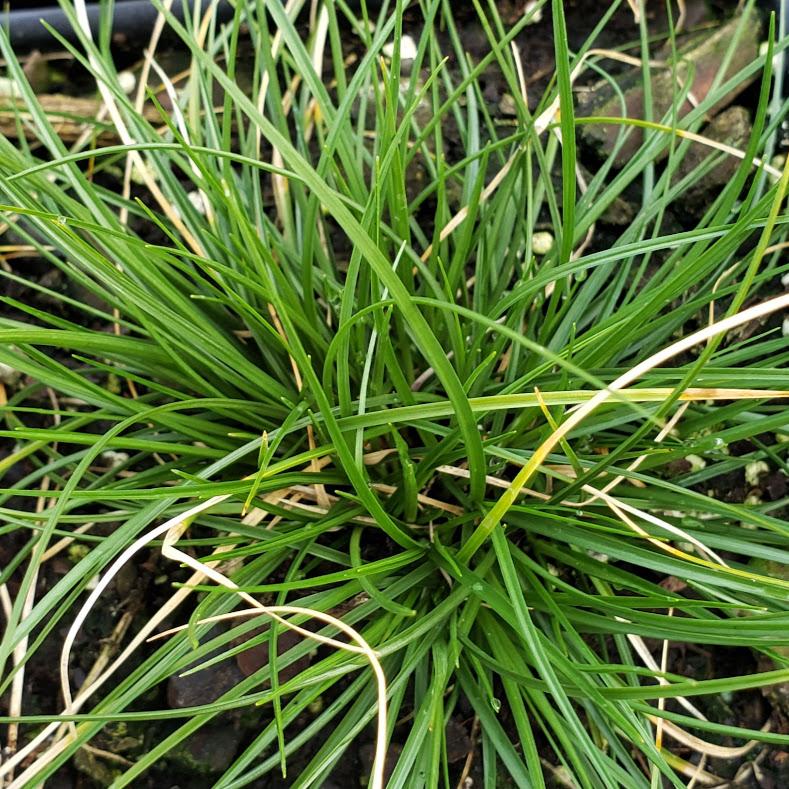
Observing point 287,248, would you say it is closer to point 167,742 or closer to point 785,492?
point 167,742

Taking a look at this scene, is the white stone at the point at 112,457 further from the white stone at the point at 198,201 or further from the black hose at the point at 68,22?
the black hose at the point at 68,22

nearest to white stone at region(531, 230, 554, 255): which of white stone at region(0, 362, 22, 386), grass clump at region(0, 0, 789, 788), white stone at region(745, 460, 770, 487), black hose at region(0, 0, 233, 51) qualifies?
grass clump at region(0, 0, 789, 788)

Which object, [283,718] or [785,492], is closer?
[283,718]

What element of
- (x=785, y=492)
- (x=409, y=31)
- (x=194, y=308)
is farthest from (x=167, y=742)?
(x=409, y=31)

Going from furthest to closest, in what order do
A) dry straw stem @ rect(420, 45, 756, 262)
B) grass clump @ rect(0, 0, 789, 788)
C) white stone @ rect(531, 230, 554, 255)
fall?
white stone @ rect(531, 230, 554, 255) → dry straw stem @ rect(420, 45, 756, 262) → grass clump @ rect(0, 0, 789, 788)

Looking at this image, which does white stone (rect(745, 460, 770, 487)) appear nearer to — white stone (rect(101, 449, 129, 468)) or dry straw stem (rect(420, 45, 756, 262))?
dry straw stem (rect(420, 45, 756, 262))

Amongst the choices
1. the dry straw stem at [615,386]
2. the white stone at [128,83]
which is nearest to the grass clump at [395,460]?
the dry straw stem at [615,386]

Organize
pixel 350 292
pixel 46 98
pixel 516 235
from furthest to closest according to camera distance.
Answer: pixel 46 98 < pixel 516 235 < pixel 350 292
